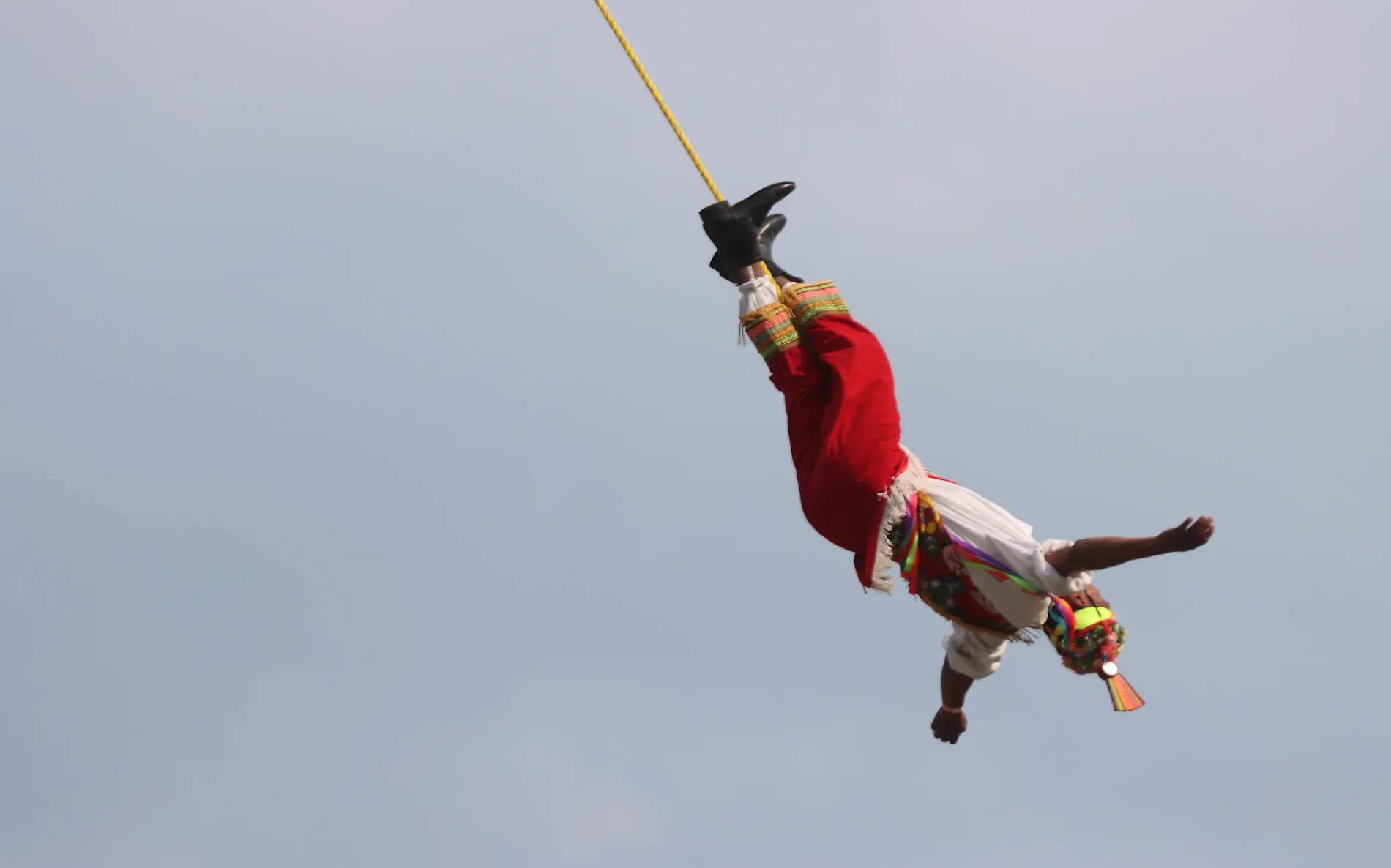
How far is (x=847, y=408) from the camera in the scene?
7957 mm

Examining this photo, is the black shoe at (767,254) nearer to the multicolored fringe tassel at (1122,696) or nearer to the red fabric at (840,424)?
the red fabric at (840,424)

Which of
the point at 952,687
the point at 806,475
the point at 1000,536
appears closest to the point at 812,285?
the point at 806,475

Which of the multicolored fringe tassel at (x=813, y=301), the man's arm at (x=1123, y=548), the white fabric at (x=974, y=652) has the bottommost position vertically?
the white fabric at (x=974, y=652)

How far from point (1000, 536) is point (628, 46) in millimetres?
2763

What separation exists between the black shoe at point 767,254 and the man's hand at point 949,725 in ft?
7.36

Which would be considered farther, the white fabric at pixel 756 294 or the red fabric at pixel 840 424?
the white fabric at pixel 756 294

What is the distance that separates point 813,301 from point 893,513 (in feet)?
3.55

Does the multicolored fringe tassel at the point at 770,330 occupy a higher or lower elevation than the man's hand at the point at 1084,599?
higher

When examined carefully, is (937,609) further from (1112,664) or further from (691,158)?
(691,158)

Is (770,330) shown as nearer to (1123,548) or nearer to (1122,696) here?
(1123,548)

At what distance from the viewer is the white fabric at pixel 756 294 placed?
8.30 metres

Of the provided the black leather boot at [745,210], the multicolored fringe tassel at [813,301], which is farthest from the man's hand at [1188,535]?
the black leather boot at [745,210]

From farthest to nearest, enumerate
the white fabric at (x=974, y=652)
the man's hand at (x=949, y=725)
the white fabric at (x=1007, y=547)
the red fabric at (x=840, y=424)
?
the man's hand at (x=949, y=725) → the white fabric at (x=974, y=652) → the red fabric at (x=840, y=424) → the white fabric at (x=1007, y=547)

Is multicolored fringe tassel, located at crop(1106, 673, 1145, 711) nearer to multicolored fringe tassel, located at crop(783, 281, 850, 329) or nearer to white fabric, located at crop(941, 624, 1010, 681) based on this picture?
white fabric, located at crop(941, 624, 1010, 681)
